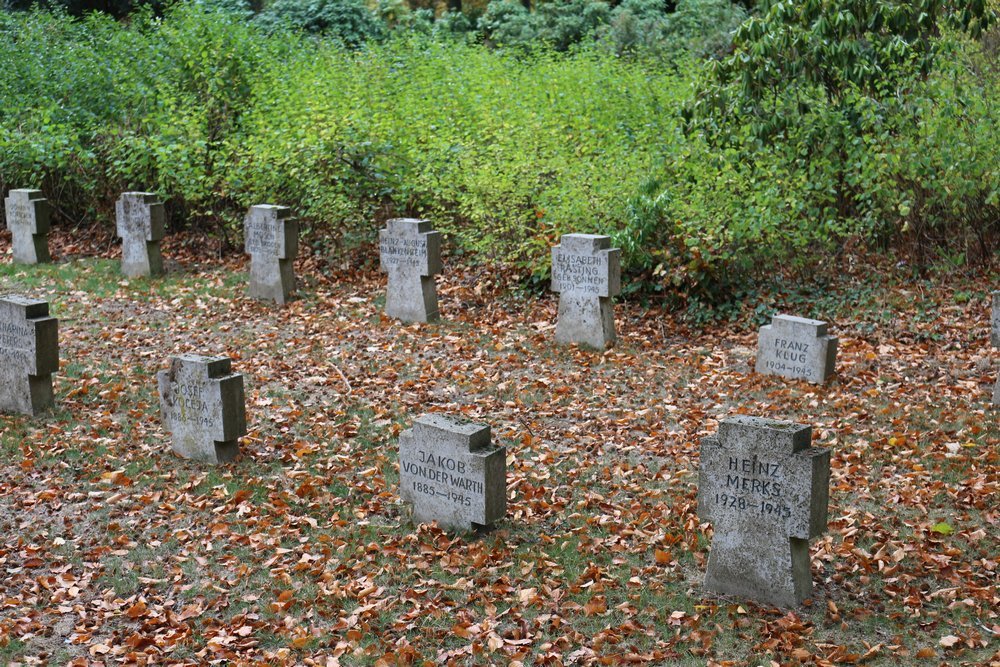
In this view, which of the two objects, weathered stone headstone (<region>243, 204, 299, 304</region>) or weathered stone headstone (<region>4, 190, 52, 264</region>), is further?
weathered stone headstone (<region>4, 190, 52, 264</region>)

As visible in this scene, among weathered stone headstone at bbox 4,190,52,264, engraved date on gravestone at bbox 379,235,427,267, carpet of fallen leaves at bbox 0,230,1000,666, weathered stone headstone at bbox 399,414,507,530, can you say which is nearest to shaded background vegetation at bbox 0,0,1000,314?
weathered stone headstone at bbox 4,190,52,264

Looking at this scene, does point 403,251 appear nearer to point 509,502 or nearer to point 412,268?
point 412,268

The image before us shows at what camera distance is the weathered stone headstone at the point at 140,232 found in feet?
50.3

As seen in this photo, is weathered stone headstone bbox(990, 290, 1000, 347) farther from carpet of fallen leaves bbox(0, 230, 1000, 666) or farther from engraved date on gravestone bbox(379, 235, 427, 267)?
engraved date on gravestone bbox(379, 235, 427, 267)

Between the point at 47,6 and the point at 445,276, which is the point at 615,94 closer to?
the point at 445,276

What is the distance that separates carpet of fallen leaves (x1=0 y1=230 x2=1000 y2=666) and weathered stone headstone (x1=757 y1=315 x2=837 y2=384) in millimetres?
157

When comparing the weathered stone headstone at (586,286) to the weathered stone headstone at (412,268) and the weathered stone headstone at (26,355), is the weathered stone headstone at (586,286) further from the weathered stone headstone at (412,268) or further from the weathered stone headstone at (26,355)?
the weathered stone headstone at (26,355)

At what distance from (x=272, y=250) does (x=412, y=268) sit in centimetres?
219

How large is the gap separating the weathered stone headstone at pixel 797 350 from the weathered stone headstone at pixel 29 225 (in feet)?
35.8

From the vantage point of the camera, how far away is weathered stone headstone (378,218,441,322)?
42.0 feet

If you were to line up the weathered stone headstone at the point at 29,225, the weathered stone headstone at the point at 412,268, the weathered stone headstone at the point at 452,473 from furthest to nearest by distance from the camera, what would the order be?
the weathered stone headstone at the point at 29,225, the weathered stone headstone at the point at 412,268, the weathered stone headstone at the point at 452,473

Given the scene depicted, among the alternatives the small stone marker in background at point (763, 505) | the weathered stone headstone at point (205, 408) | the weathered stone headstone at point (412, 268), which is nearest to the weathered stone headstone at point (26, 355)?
the weathered stone headstone at point (205, 408)

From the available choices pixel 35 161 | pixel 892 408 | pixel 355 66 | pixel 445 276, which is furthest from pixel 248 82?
pixel 892 408

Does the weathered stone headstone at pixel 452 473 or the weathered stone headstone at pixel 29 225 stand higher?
the weathered stone headstone at pixel 29 225
